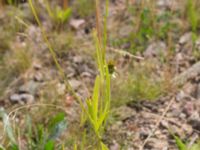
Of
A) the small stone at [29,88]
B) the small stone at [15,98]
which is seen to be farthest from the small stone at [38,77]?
the small stone at [15,98]

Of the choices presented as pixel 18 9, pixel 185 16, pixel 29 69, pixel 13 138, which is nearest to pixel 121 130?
pixel 13 138

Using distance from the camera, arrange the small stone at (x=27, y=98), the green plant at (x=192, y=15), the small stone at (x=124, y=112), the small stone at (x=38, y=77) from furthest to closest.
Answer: the green plant at (x=192, y=15)
the small stone at (x=38, y=77)
the small stone at (x=27, y=98)
the small stone at (x=124, y=112)

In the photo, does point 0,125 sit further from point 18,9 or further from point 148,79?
point 18,9

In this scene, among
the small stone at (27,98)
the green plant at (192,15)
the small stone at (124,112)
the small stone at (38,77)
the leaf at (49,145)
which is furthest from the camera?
the green plant at (192,15)

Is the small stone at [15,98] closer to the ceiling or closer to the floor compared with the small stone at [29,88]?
closer to the floor

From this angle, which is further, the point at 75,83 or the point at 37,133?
the point at 75,83

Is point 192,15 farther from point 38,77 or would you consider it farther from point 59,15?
point 38,77

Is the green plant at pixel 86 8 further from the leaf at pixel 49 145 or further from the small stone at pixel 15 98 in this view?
the leaf at pixel 49 145

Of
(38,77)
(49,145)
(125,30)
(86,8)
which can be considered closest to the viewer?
(49,145)

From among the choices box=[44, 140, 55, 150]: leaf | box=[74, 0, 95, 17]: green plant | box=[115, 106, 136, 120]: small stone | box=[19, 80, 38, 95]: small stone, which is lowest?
box=[115, 106, 136, 120]: small stone

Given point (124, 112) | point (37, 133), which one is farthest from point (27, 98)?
point (124, 112)

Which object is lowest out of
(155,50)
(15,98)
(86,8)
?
(15,98)

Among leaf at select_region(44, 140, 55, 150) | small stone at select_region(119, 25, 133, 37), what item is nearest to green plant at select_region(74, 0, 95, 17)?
small stone at select_region(119, 25, 133, 37)

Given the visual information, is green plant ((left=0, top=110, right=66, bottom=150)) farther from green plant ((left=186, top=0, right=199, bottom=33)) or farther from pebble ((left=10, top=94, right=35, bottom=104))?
green plant ((left=186, top=0, right=199, bottom=33))
